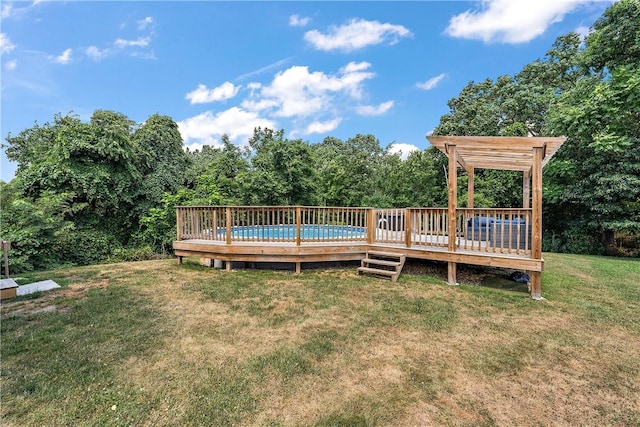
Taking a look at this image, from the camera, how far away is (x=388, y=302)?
15.8ft

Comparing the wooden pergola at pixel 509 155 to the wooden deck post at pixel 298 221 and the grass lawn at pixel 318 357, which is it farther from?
the wooden deck post at pixel 298 221

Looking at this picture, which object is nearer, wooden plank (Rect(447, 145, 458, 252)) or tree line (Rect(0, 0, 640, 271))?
wooden plank (Rect(447, 145, 458, 252))

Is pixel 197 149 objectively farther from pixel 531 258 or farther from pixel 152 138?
pixel 531 258

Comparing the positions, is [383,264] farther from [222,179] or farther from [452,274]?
[222,179]

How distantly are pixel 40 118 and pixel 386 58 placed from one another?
19.4m

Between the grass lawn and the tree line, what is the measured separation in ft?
21.5

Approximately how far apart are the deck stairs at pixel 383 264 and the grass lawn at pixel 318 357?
2.36 feet

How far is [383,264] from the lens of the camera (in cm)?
645


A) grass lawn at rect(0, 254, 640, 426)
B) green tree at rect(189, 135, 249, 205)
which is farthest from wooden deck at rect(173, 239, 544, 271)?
green tree at rect(189, 135, 249, 205)

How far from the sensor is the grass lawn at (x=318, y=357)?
235 cm

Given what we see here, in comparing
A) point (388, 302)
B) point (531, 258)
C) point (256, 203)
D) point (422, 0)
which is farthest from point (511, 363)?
point (256, 203)

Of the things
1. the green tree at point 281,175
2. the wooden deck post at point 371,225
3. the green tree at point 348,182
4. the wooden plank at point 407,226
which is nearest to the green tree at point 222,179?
the green tree at point 281,175

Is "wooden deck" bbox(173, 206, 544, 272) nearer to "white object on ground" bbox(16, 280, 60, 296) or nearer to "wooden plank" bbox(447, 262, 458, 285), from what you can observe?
"wooden plank" bbox(447, 262, 458, 285)

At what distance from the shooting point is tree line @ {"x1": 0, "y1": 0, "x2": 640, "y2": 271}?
10.2m
